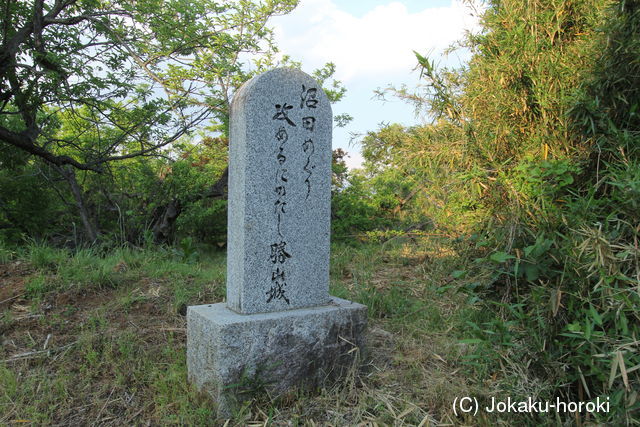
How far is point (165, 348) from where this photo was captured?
3061mm

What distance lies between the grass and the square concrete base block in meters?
0.09

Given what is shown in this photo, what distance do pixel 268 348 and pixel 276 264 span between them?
0.50 meters

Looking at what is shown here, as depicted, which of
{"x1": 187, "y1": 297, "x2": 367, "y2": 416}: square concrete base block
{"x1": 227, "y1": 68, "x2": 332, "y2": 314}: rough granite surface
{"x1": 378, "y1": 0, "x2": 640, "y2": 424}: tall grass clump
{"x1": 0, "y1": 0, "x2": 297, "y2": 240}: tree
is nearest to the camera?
{"x1": 378, "y1": 0, "x2": 640, "y2": 424}: tall grass clump

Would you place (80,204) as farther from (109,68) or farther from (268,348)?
(268,348)

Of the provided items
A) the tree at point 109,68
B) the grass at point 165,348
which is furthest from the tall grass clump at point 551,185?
the tree at point 109,68

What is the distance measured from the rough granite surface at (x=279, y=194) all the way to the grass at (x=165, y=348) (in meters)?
0.61

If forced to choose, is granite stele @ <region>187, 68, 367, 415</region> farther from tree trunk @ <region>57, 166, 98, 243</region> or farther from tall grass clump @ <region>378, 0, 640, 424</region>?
tree trunk @ <region>57, 166, 98, 243</region>

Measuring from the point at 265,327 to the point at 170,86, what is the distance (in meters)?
4.99

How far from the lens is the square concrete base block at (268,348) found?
2.32m

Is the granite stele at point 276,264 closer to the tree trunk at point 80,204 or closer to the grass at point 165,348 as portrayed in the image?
the grass at point 165,348

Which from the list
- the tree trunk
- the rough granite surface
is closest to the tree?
the tree trunk

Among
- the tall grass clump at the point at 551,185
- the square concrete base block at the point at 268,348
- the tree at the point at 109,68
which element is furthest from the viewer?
the tree at the point at 109,68

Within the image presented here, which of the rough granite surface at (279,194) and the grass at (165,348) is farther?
the rough granite surface at (279,194)

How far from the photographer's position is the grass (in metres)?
2.34
